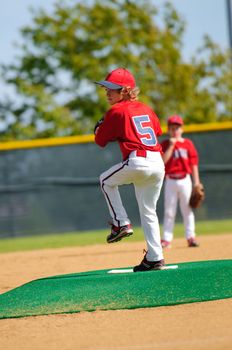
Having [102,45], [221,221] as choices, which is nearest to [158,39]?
[102,45]

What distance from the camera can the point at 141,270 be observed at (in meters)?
7.00

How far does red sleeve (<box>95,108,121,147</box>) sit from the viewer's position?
6605mm

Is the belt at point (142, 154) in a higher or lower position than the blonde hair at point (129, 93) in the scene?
lower

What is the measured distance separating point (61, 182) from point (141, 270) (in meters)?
9.35

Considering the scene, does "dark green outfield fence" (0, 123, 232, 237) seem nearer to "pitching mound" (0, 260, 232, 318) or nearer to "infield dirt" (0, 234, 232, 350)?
"pitching mound" (0, 260, 232, 318)

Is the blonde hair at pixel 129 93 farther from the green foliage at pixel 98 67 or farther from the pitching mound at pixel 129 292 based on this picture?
the green foliage at pixel 98 67

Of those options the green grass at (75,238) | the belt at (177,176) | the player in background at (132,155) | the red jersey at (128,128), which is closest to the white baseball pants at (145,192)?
the player in background at (132,155)

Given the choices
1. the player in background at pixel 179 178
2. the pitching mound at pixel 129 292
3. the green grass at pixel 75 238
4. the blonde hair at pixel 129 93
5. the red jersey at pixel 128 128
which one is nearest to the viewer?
the pitching mound at pixel 129 292

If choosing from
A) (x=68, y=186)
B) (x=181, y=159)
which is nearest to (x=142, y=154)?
(x=181, y=159)

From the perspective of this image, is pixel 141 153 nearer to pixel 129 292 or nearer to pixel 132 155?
pixel 132 155

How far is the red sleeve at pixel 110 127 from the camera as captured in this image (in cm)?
661

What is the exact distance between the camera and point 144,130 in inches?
264

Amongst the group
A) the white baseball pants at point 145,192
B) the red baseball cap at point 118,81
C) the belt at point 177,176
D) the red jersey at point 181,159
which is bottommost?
the belt at point 177,176

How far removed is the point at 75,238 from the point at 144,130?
8413 mm
